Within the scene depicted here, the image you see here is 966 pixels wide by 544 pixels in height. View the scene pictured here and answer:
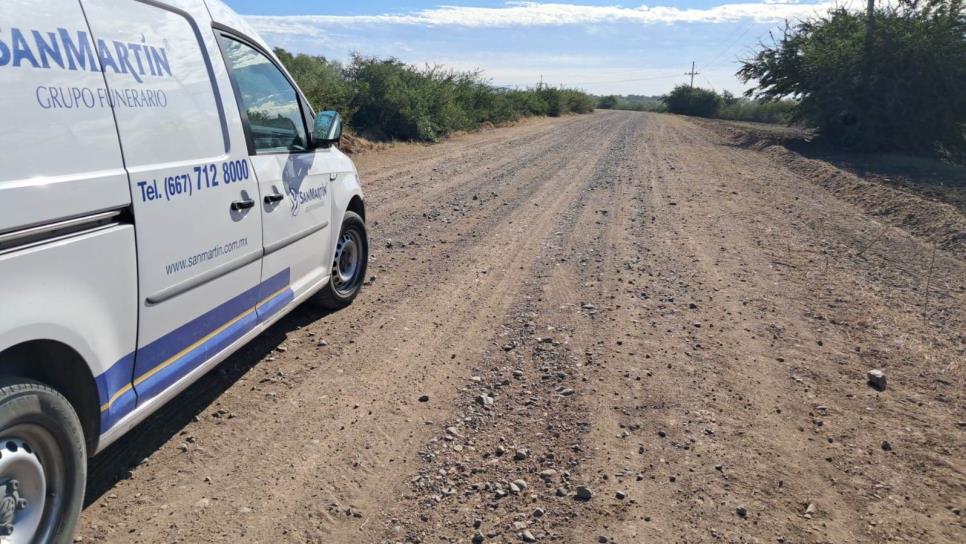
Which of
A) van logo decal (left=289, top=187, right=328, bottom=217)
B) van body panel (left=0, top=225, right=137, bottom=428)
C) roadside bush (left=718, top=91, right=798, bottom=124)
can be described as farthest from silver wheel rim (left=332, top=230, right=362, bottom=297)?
roadside bush (left=718, top=91, right=798, bottom=124)

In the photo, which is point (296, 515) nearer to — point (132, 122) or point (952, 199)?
point (132, 122)

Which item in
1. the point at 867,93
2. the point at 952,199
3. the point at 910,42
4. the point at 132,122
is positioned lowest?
the point at 952,199

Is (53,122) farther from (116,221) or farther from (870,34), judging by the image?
(870,34)

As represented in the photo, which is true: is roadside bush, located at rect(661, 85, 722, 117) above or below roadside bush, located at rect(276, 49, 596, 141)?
above

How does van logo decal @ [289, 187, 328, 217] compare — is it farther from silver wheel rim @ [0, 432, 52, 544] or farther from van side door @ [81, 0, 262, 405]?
silver wheel rim @ [0, 432, 52, 544]

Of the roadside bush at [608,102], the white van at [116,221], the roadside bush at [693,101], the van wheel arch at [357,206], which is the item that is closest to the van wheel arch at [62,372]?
the white van at [116,221]

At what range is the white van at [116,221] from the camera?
2350 millimetres

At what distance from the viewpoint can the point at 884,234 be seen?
9.41 m

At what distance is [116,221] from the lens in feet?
9.19

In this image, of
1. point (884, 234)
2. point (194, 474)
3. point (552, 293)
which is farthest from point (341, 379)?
point (884, 234)

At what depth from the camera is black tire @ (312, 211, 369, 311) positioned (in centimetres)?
558

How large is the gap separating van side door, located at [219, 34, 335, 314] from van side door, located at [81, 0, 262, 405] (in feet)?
0.66

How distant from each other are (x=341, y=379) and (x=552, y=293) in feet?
8.46

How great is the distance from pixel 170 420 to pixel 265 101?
210 cm
